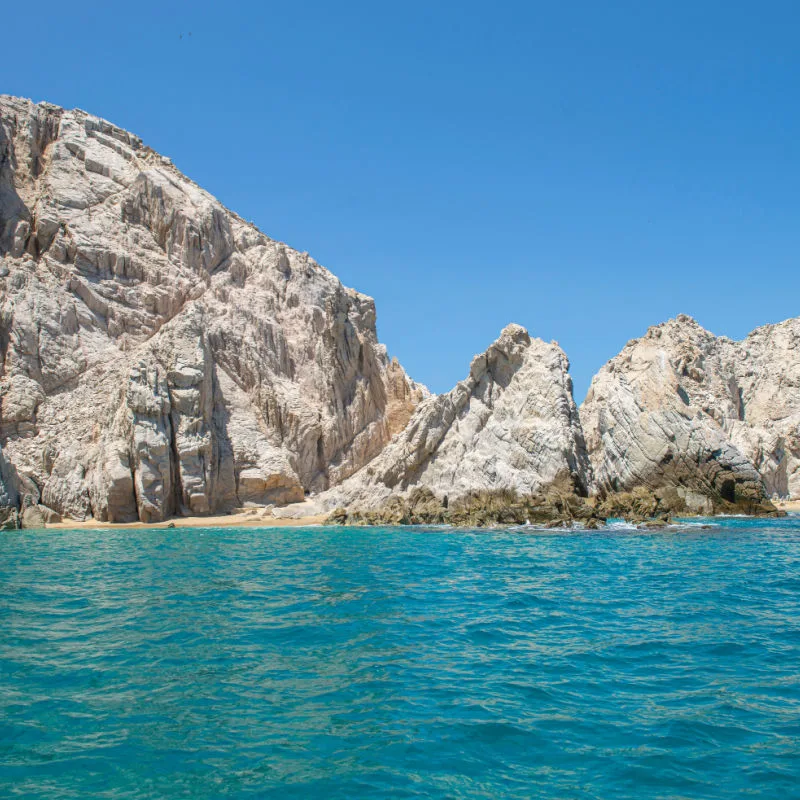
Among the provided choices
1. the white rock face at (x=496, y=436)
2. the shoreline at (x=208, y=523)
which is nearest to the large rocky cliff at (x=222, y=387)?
the white rock face at (x=496, y=436)

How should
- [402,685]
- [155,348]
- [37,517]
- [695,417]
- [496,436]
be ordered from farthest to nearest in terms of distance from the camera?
1. [155,348]
2. [496,436]
3. [695,417]
4. [37,517]
5. [402,685]

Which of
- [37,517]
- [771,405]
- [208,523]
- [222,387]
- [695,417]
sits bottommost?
[208,523]

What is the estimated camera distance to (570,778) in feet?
23.5

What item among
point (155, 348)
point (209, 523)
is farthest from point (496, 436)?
point (155, 348)

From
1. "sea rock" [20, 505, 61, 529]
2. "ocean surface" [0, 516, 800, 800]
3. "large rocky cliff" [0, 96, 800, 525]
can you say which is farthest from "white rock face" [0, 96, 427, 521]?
"ocean surface" [0, 516, 800, 800]

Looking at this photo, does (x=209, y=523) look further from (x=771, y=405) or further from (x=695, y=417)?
(x=771, y=405)

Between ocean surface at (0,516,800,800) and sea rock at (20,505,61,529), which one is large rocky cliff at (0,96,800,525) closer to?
sea rock at (20,505,61,529)

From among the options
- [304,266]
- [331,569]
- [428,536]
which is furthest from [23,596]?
[304,266]

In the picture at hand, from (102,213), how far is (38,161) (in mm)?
7488

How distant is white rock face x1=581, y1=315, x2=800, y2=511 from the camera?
1774 inches

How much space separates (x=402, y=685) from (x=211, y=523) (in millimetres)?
38783

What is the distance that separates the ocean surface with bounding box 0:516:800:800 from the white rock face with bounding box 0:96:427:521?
29.8 metres

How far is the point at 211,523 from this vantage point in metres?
A: 46.7

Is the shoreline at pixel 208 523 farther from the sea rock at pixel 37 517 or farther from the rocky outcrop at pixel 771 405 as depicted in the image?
the rocky outcrop at pixel 771 405
